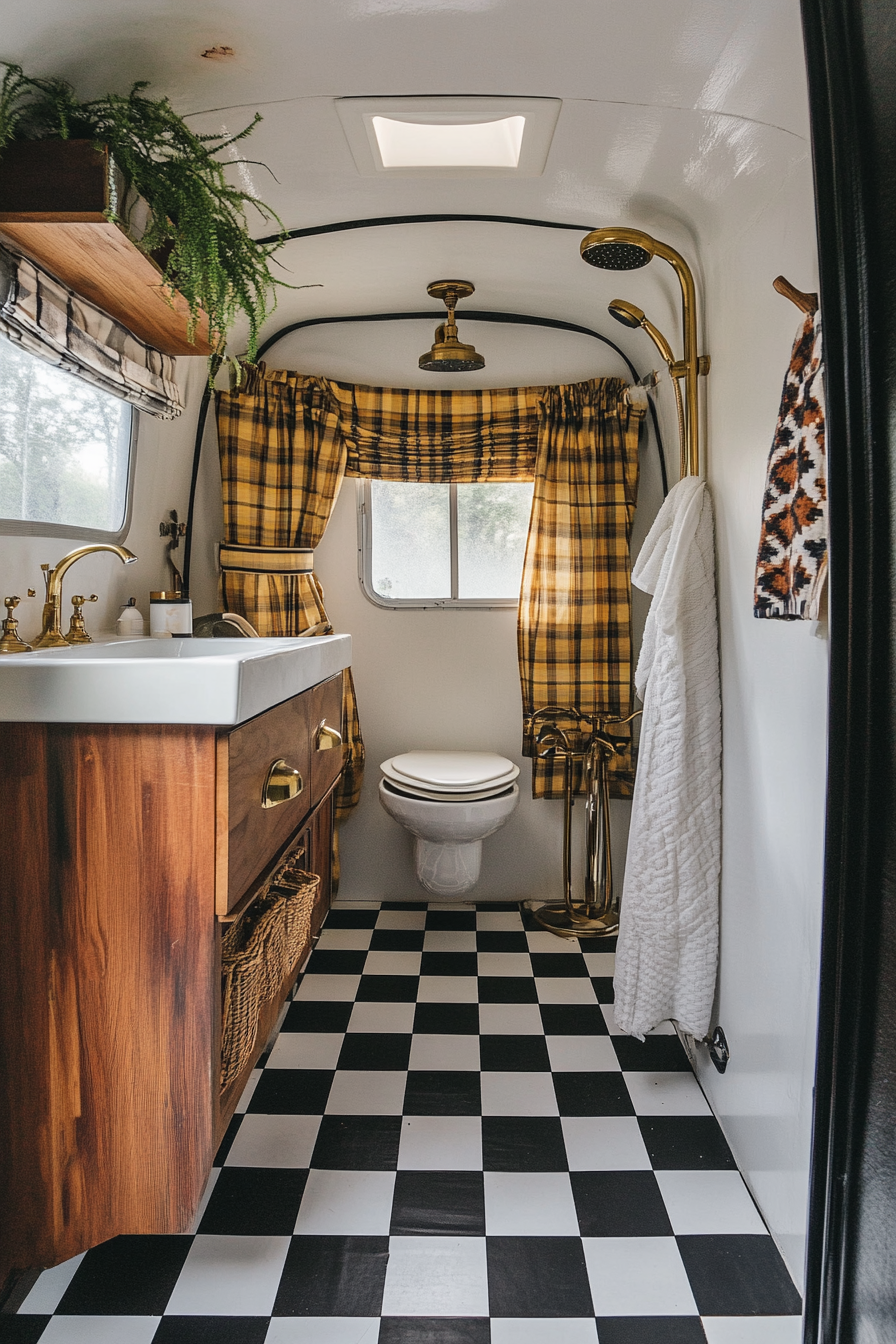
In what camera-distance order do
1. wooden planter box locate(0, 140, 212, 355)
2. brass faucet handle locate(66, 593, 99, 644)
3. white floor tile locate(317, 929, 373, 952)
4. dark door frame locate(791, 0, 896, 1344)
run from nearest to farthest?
dark door frame locate(791, 0, 896, 1344) < wooden planter box locate(0, 140, 212, 355) < brass faucet handle locate(66, 593, 99, 644) < white floor tile locate(317, 929, 373, 952)

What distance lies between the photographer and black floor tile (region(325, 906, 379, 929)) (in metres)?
2.87

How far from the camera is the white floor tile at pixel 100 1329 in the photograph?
123 centimetres

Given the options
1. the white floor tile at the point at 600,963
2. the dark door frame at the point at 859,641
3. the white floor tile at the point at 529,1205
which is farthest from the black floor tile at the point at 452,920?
the dark door frame at the point at 859,641

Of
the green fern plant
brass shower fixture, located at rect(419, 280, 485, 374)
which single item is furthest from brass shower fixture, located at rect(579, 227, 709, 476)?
the green fern plant

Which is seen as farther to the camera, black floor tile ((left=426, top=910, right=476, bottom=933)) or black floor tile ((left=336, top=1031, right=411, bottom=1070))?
black floor tile ((left=426, top=910, right=476, bottom=933))

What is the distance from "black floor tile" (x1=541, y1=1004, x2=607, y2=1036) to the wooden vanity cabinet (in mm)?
1167

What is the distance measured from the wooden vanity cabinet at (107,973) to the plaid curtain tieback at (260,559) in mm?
1647

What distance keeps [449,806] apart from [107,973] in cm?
142

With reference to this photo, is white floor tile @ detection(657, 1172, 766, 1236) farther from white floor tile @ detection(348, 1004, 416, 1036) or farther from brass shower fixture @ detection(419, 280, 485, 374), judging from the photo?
brass shower fixture @ detection(419, 280, 485, 374)

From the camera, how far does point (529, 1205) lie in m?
1.54

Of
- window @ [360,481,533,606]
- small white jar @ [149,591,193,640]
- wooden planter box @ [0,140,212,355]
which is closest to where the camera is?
wooden planter box @ [0,140,212,355]

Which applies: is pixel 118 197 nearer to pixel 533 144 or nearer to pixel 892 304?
pixel 533 144

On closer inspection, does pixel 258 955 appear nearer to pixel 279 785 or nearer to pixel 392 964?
pixel 279 785

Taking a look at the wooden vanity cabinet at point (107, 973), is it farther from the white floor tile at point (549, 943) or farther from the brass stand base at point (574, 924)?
the brass stand base at point (574, 924)
